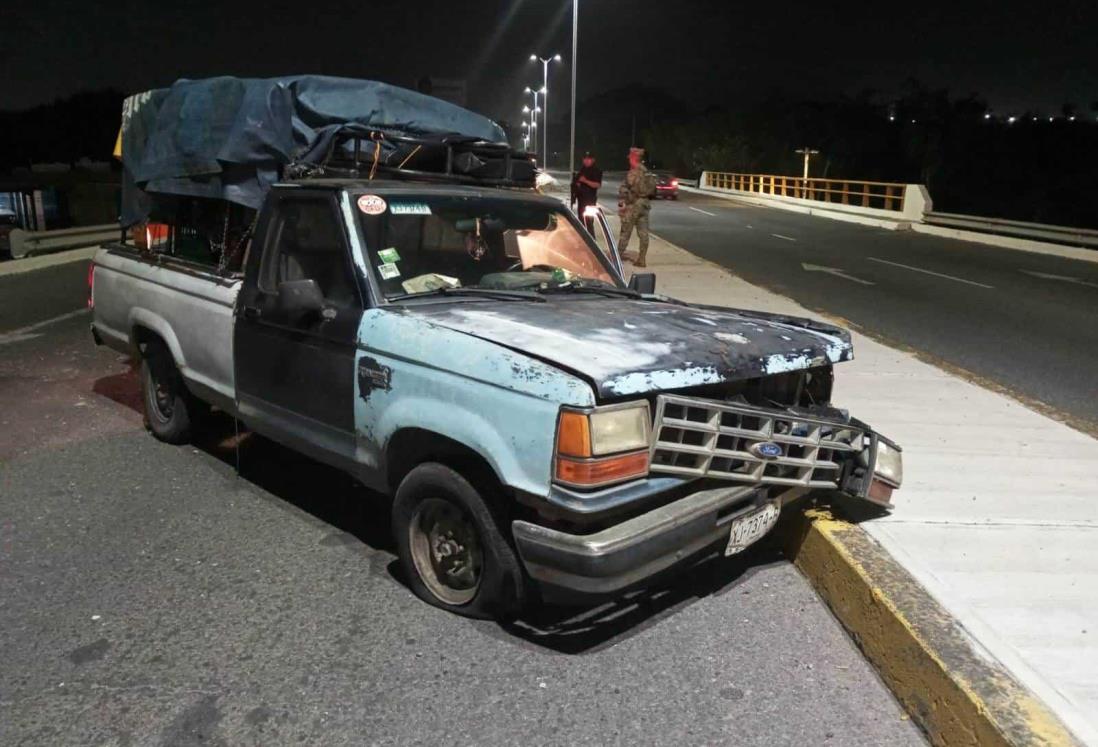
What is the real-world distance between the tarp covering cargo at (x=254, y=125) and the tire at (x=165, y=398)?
111 centimetres

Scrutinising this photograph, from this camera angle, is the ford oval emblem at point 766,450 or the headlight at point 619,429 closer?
the headlight at point 619,429

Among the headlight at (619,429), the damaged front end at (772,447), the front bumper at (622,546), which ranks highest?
the headlight at (619,429)

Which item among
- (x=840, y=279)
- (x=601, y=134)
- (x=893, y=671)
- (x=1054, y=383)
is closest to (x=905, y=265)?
(x=840, y=279)

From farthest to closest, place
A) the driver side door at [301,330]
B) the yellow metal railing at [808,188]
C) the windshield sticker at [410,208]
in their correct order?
the yellow metal railing at [808,188] → the windshield sticker at [410,208] → the driver side door at [301,330]

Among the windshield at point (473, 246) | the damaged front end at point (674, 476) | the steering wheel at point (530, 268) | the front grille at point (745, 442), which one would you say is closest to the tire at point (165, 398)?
the windshield at point (473, 246)

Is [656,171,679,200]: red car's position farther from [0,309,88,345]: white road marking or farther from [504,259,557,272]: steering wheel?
[504,259,557,272]: steering wheel

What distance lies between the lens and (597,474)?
A: 318 centimetres

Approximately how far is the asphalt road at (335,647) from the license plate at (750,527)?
370 mm

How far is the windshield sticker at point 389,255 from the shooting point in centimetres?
427

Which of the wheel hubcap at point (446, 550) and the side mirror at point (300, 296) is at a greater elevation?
the side mirror at point (300, 296)

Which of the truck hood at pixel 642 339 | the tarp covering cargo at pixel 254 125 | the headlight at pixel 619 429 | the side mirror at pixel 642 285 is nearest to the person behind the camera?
the headlight at pixel 619 429

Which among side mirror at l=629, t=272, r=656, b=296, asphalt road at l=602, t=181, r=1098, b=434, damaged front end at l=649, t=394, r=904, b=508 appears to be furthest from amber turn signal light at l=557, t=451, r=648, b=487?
asphalt road at l=602, t=181, r=1098, b=434

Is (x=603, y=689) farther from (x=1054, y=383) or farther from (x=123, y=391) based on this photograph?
(x=1054, y=383)

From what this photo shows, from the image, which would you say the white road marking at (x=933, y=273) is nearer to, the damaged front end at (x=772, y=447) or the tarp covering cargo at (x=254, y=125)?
the tarp covering cargo at (x=254, y=125)
